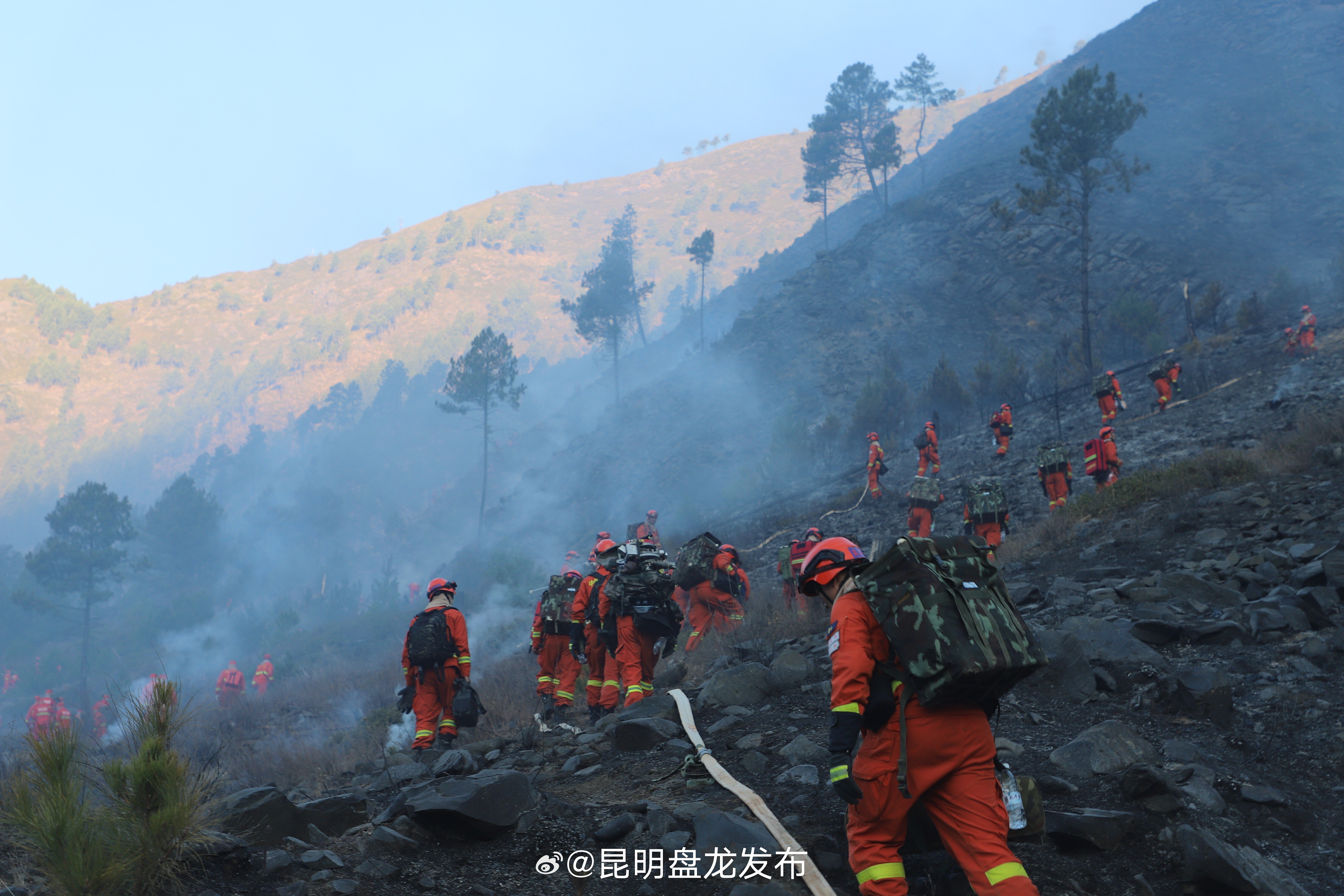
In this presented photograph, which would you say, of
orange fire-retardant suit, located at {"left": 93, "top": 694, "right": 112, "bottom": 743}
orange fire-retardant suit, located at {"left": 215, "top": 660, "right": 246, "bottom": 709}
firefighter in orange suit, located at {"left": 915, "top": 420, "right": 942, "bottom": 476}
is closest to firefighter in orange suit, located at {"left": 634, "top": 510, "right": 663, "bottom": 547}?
firefighter in orange suit, located at {"left": 915, "top": 420, "right": 942, "bottom": 476}

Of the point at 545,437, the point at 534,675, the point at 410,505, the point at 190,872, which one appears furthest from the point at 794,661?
the point at 410,505

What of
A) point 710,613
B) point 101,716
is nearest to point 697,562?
point 710,613

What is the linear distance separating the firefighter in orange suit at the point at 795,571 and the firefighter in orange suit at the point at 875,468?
6712 millimetres

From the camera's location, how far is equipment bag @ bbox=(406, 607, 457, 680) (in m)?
8.32

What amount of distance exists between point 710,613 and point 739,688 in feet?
16.2

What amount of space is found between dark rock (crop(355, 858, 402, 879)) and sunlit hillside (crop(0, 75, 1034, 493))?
3369 inches

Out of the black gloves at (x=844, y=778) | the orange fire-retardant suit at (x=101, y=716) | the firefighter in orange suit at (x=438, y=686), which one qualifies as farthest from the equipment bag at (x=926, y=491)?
the orange fire-retardant suit at (x=101, y=716)

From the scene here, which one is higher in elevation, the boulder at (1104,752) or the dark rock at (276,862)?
the dark rock at (276,862)

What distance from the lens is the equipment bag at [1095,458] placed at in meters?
14.8

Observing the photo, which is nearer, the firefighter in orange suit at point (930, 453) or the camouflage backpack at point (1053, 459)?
the camouflage backpack at point (1053, 459)

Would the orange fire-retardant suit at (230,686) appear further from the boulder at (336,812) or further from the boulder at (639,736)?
the boulder at (336,812)

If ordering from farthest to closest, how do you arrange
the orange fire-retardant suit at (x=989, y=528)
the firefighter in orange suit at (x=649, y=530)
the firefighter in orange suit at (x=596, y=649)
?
the firefighter in orange suit at (x=649, y=530) → the orange fire-retardant suit at (x=989, y=528) → the firefighter in orange suit at (x=596, y=649)

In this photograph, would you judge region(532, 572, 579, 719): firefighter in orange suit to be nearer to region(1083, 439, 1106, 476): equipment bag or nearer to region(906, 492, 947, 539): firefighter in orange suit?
region(906, 492, 947, 539): firefighter in orange suit

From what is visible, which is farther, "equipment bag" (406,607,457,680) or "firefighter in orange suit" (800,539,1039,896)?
"equipment bag" (406,607,457,680)
